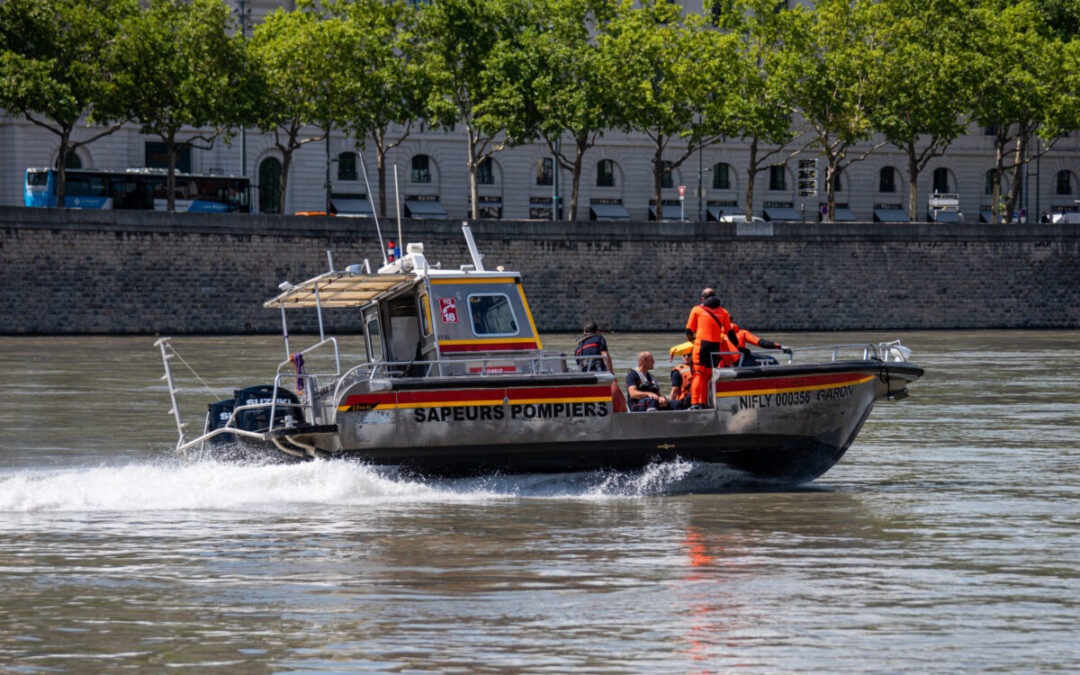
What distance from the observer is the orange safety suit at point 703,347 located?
54.4 ft

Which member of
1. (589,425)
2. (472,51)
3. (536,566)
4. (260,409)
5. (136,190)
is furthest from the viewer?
(136,190)

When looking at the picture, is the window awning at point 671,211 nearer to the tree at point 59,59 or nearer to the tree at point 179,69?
the tree at point 179,69

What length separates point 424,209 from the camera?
235 ft

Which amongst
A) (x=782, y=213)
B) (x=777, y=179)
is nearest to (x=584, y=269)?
(x=782, y=213)

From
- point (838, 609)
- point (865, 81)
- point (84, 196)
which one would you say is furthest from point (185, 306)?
point (838, 609)

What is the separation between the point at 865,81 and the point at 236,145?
87.2 feet

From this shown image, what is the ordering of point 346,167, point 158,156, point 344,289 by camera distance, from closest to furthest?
point 344,289 → point 158,156 → point 346,167

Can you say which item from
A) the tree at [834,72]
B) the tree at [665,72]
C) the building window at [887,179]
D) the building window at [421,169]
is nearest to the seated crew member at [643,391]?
the tree at [665,72]

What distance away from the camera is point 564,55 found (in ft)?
194

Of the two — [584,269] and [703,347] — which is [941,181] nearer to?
[584,269]

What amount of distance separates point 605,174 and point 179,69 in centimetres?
2679

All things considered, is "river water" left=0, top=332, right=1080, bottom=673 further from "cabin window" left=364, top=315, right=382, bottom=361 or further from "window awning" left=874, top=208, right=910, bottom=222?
"window awning" left=874, top=208, right=910, bottom=222

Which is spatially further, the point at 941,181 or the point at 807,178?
the point at 941,181

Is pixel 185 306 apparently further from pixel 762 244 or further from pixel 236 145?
pixel 762 244
